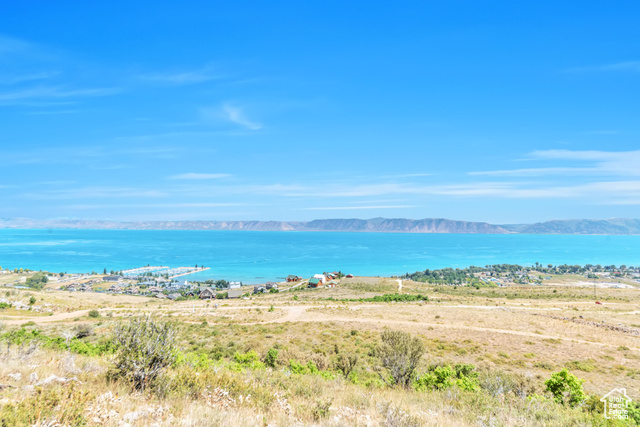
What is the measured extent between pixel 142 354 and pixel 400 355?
985 centimetres

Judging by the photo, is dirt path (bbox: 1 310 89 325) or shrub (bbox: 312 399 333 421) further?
dirt path (bbox: 1 310 89 325)

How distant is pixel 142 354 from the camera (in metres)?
7.01

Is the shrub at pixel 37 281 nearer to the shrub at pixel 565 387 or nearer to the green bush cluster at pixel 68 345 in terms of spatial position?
the green bush cluster at pixel 68 345

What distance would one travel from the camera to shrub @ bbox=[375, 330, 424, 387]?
1278cm

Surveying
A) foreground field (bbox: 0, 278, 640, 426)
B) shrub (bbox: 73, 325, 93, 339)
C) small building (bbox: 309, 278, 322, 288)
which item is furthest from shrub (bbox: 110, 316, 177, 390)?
small building (bbox: 309, 278, 322, 288)

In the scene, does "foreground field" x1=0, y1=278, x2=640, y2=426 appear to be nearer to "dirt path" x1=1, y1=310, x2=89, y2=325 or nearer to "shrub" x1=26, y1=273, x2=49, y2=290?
"dirt path" x1=1, y1=310, x2=89, y2=325

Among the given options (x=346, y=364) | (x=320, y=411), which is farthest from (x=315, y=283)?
(x=320, y=411)

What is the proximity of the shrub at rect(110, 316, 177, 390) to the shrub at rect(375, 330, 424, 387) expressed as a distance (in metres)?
8.89

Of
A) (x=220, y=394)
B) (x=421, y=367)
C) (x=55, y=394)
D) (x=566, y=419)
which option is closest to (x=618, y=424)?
(x=566, y=419)

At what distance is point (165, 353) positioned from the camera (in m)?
7.16

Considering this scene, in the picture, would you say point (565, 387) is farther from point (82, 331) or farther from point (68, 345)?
point (82, 331)

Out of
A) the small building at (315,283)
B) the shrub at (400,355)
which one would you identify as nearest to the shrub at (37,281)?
the small building at (315,283)

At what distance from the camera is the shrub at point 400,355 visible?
41.9 ft

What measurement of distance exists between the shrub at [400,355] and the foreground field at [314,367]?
73 cm
